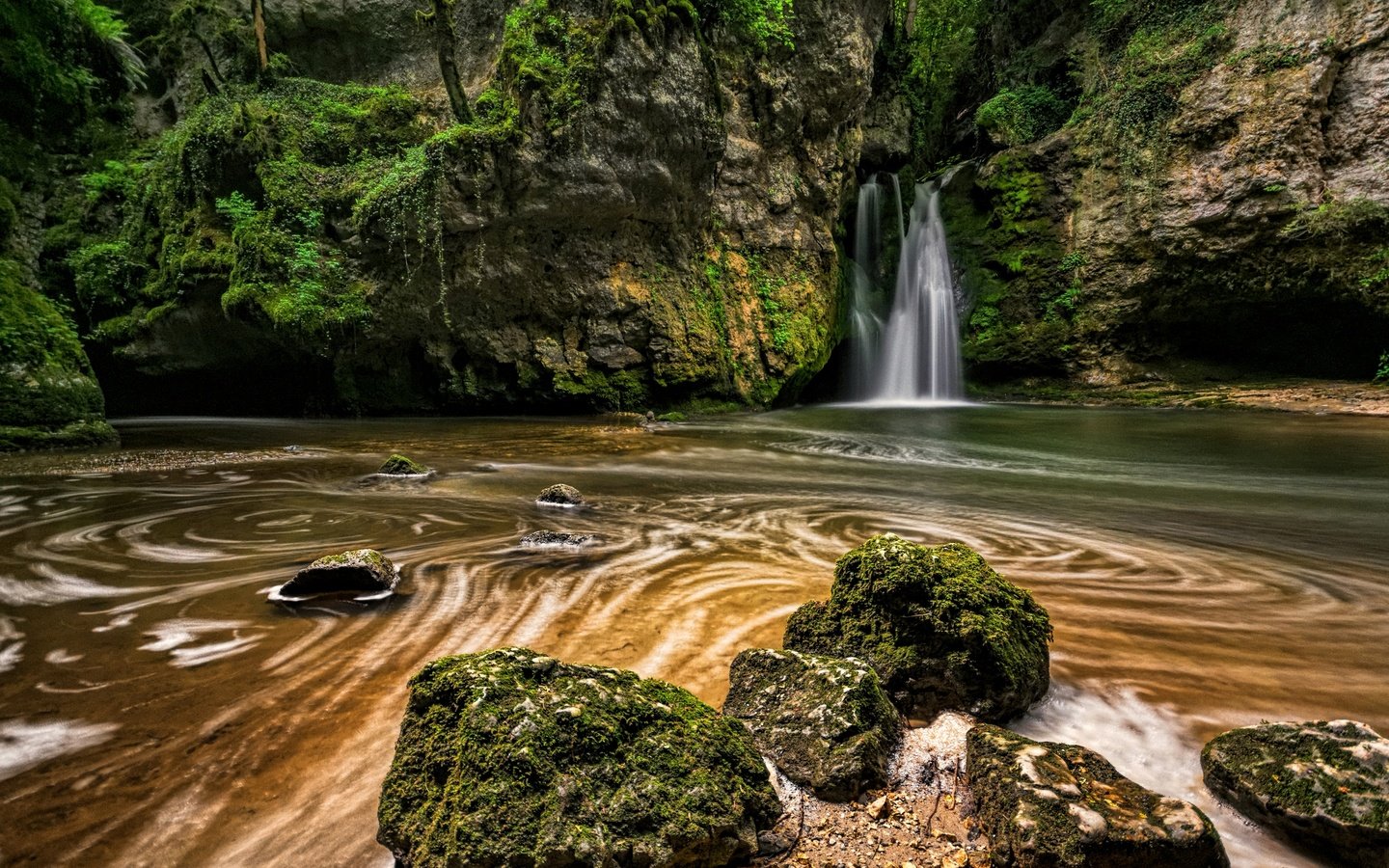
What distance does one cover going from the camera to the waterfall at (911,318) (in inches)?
741

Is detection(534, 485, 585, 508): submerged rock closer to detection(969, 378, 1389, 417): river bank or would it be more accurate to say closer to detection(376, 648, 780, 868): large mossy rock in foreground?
detection(376, 648, 780, 868): large mossy rock in foreground

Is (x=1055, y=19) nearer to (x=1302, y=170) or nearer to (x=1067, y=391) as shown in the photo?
(x=1302, y=170)

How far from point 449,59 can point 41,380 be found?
8.61 m

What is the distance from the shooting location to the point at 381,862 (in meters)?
1.22

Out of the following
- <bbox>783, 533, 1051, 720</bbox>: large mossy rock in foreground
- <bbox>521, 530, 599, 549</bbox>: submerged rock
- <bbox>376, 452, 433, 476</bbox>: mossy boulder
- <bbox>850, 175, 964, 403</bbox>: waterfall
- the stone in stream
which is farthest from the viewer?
<bbox>850, 175, 964, 403</bbox>: waterfall

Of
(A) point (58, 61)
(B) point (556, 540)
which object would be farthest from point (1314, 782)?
(A) point (58, 61)

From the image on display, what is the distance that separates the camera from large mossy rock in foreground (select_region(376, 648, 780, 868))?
111cm

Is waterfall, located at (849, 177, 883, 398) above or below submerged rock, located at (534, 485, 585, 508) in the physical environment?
above

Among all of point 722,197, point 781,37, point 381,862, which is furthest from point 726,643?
point 781,37

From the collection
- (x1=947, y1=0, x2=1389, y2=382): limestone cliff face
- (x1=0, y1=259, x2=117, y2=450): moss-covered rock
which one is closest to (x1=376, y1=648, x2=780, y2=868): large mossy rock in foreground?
(x1=0, y1=259, x2=117, y2=450): moss-covered rock

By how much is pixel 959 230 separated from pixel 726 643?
2050cm

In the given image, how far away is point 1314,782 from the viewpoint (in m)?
1.29

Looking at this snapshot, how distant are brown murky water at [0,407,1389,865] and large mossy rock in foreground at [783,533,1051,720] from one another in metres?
0.18

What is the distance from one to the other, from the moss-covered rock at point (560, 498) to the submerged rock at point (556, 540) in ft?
3.69
